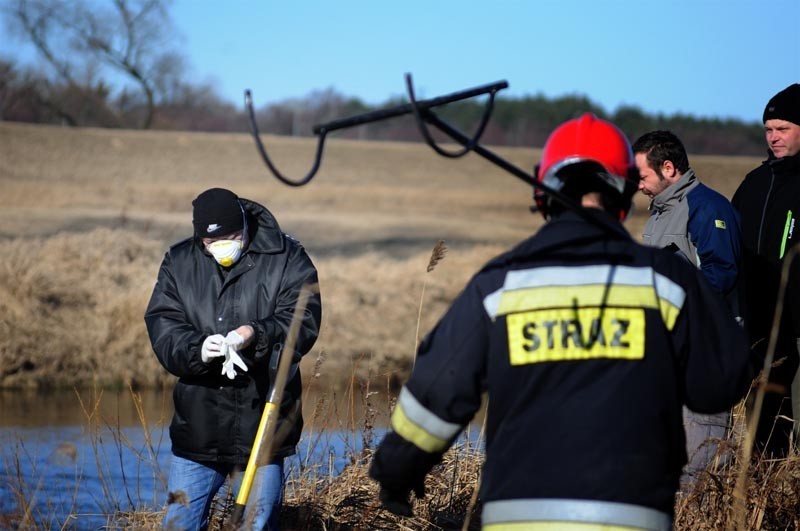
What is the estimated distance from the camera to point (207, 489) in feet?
14.2

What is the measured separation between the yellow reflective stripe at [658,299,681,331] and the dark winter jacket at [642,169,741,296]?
Result: 244cm

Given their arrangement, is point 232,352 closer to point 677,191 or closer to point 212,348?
point 212,348

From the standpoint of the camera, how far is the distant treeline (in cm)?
4312

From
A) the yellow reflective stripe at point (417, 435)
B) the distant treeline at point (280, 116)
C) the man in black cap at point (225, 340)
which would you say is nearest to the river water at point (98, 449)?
the man in black cap at point (225, 340)

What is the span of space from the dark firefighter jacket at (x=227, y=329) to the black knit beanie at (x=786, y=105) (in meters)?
2.37

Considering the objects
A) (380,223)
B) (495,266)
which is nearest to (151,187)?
(380,223)

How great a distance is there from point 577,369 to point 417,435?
0.40m

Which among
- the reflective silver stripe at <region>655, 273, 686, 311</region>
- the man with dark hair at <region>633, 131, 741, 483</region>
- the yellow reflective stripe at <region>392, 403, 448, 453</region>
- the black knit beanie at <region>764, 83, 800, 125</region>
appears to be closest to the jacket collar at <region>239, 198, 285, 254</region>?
the man with dark hair at <region>633, 131, 741, 483</region>

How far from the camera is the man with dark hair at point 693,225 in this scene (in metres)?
4.89

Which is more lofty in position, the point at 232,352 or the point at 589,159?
the point at 589,159

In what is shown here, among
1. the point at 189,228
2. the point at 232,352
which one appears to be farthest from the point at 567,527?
the point at 189,228

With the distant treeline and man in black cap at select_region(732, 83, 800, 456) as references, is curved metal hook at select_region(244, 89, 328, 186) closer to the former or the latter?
man in black cap at select_region(732, 83, 800, 456)

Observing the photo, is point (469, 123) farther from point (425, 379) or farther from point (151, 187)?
point (425, 379)

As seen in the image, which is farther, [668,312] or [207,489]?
[207,489]
